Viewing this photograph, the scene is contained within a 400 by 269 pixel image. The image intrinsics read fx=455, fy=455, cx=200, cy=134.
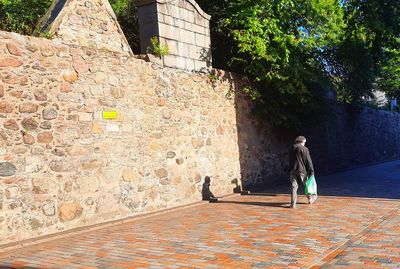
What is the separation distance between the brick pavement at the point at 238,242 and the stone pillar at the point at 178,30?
11.2ft

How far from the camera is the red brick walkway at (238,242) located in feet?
16.2

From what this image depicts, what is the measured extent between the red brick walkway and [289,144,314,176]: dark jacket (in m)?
0.91

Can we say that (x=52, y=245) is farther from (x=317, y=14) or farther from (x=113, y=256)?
(x=317, y=14)

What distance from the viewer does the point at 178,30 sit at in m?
9.75

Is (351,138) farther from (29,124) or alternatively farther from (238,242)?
(29,124)

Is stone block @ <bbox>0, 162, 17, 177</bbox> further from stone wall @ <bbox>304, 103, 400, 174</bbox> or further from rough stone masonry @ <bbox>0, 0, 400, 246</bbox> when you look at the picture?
stone wall @ <bbox>304, 103, 400, 174</bbox>

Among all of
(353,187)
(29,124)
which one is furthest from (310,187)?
(29,124)

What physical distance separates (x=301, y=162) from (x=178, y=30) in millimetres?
3795

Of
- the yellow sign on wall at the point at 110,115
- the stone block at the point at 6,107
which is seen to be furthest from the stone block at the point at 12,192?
the yellow sign on wall at the point at 110,115

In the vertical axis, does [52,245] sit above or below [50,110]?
below

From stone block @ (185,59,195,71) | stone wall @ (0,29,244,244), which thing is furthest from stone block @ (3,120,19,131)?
stone block @ (185,59,195,71)

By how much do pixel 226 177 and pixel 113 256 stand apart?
583cm

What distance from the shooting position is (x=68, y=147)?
→ 7059mm

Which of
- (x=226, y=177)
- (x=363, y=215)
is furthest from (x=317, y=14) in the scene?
(x=363, y=215)
